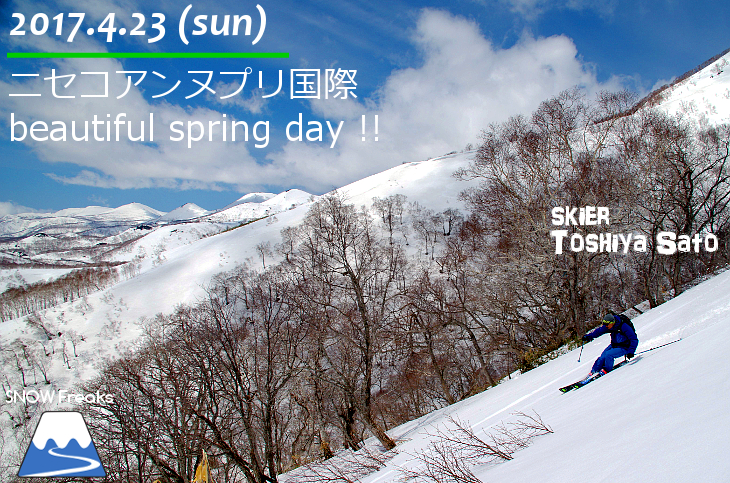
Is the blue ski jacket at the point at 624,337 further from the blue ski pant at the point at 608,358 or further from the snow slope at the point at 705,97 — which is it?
the snow slope at the point at 705,97

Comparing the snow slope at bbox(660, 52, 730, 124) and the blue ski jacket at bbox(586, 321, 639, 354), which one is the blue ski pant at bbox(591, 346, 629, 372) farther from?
the snow slope at bbox(660, 52, 730, 124)

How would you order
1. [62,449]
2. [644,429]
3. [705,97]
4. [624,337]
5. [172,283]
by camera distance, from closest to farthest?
[644,429]
[624,337]
[62,449]
[705,97]
[172,283]

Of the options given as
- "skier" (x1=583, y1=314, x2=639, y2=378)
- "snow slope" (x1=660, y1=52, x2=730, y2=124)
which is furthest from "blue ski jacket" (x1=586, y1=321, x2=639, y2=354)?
"snow slope" (x1=660, y1=52, x2=730, y2=124)

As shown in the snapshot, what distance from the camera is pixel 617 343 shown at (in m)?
5.61

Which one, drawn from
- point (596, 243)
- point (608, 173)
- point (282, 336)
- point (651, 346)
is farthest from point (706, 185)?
point (282, 336)

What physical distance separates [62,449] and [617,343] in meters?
12.7

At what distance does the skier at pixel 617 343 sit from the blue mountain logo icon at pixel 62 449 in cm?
1113

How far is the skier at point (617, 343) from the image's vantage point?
214 inches

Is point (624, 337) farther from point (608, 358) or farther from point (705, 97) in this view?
point (705, 97)

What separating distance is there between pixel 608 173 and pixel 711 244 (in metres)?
11.9

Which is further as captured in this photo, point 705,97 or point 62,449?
point 705,97

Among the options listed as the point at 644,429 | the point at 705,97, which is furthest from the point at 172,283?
the point at 705,97

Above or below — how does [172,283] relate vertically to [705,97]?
below

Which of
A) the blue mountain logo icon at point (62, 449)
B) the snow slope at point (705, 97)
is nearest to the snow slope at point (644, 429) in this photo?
the blue mountain logo icon at point (62, 449)
